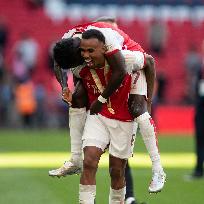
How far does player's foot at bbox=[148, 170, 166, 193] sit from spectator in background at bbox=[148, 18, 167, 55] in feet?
66.6

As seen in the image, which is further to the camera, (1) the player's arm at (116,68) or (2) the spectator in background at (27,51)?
(2) the spectator in background at (27,51)

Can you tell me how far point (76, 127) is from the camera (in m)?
9.93

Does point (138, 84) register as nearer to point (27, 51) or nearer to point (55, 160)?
point (55, 160)

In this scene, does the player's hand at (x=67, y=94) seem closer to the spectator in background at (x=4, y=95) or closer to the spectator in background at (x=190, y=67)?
the spectator in background at (x=4, y=95)

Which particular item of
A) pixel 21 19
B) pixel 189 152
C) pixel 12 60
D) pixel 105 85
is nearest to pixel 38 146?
pixel 189 152

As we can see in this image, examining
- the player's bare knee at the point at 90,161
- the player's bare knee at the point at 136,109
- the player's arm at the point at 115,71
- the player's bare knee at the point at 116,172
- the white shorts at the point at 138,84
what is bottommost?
the player's bare knee at the point at 116,172

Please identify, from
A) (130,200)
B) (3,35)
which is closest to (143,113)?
(130,200)

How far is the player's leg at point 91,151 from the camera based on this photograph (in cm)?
918

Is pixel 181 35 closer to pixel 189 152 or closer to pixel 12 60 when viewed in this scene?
pixel 12 60

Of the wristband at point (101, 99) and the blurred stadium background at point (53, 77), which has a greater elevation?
the wristband at point (101, 99)

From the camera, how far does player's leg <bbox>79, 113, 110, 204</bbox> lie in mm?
9180

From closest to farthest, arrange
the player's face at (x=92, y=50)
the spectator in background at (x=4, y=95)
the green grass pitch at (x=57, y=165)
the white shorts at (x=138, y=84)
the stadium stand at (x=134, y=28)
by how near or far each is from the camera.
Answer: the player's face at (x=92, y=50) → the white shorts at (x=138, y=84) → the green grass pitch at (x=57, y=165) → the spectator in background at (x=4, y=95) → the stadium stand at (x=134, y=28)

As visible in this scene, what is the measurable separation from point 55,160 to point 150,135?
7.92 m

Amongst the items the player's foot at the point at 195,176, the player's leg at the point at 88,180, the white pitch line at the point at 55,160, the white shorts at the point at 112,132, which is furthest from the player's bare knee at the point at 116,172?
the white pitch line at the point at 55,160
